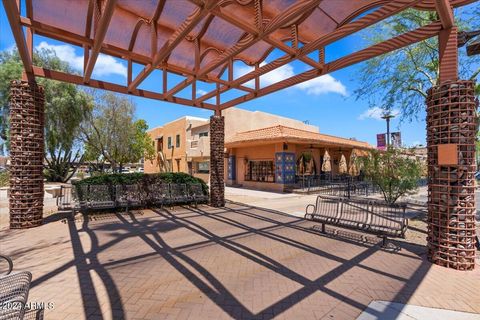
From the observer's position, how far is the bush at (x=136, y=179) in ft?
29.9

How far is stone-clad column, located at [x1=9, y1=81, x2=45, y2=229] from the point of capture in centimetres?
660

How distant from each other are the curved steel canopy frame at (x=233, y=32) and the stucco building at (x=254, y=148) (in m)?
9.08

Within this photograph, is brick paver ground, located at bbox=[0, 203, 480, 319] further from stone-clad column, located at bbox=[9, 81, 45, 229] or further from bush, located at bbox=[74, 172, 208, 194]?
bush, located at bbox=[74, 172, 208, 194]

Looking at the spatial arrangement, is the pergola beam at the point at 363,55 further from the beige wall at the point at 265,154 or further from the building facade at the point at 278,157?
the beige wall at the point at 265,154

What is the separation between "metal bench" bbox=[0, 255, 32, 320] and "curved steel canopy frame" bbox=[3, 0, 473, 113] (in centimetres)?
387

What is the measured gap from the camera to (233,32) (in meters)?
6.84

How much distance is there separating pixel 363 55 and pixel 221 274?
5564 millimetres

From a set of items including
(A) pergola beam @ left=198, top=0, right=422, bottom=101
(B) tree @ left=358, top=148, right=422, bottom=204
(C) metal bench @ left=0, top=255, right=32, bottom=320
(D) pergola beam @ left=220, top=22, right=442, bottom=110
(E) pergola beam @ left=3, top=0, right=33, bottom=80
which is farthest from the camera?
(B) tree @ left=358, top=148, right=422, bottom=204

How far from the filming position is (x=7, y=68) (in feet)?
56.4

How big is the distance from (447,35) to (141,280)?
6.88 metres

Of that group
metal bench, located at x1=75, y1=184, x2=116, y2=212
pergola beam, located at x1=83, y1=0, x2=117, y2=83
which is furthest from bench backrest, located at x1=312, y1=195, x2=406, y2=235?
metal bench, located at x1=75, y1=184, x2=116, y2=212

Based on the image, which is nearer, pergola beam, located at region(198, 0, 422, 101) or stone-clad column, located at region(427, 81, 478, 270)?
pergola beam, located at region(198, 0, 422, 101)

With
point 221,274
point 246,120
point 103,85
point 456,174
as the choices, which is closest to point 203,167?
point 246,120

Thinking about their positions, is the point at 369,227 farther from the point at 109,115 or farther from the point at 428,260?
the point at 109,115
